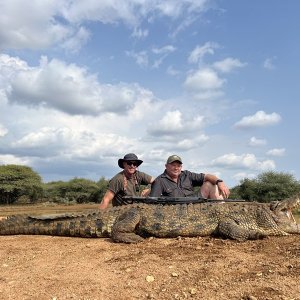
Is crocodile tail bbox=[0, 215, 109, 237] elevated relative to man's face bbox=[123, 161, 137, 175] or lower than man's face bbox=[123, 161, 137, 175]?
lower

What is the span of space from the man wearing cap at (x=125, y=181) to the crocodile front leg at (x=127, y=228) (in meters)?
1.52

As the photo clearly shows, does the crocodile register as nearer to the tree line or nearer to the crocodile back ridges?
the crocodile back ridges

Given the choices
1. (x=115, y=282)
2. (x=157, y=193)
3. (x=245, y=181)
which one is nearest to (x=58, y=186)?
(x=245, y=181)

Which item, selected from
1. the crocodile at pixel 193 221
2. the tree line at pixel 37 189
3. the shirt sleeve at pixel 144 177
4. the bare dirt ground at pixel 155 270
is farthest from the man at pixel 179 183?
the tree line at pixel 37 189

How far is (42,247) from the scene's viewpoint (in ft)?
27.5

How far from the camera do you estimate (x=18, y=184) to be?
179 feet

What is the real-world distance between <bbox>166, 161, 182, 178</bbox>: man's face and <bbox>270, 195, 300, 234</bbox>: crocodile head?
8.30 ft

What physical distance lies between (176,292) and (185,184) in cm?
571

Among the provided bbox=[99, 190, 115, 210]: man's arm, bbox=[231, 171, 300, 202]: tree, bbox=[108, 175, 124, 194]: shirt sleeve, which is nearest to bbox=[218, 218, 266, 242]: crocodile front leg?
bbox=[99, 190, 115, 210]: man's arm

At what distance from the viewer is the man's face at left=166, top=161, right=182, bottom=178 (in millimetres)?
10766

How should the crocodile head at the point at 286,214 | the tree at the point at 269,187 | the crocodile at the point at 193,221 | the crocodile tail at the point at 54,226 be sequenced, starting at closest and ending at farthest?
the crocodile at the point at 193,221 → the crocodile head at the point at 286,214 → the crocodile tail at the point at 54,226 → the tree at the point at 269,187

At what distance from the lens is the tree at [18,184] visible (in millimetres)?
54031

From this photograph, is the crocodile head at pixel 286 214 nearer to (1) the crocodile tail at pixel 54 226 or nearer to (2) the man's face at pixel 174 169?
(2) the man's face at pixel 174 169

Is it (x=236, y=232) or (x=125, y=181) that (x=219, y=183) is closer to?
(x=236, y=232)
